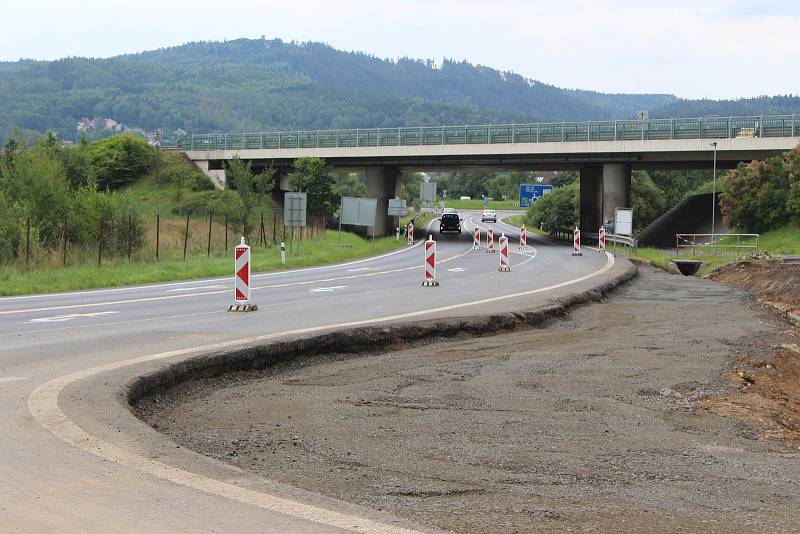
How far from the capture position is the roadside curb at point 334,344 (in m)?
11.1

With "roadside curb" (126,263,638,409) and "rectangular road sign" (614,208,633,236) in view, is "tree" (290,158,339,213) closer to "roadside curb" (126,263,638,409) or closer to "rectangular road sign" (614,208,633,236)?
"rectangular road sign" (614,208,633,236)

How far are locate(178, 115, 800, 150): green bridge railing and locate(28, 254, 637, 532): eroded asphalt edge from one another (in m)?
41.5

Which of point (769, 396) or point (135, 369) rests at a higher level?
point (135, 369)

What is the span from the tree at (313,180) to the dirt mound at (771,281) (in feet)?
138

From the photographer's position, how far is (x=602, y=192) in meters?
70.2

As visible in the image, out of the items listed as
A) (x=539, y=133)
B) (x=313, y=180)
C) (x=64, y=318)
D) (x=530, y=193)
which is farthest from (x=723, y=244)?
(x=530, y=193)

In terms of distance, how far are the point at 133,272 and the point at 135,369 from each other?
21026 millimetres

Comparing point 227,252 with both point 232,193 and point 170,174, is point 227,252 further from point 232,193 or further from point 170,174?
point 170,174

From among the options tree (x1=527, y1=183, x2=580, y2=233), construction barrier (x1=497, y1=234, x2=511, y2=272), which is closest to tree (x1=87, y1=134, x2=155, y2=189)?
tree (x1=527, y1=183, x2=580, y2=233)

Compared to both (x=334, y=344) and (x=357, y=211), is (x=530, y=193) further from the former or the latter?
(x=334, y=344)

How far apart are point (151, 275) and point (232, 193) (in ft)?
90.6

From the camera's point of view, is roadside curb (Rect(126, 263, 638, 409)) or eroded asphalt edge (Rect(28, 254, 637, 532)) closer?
eroded asphalt edge (Rect(28, 254, 637, 532))

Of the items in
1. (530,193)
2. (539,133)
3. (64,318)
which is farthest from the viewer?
(530,193)

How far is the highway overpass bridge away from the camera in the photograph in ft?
200
